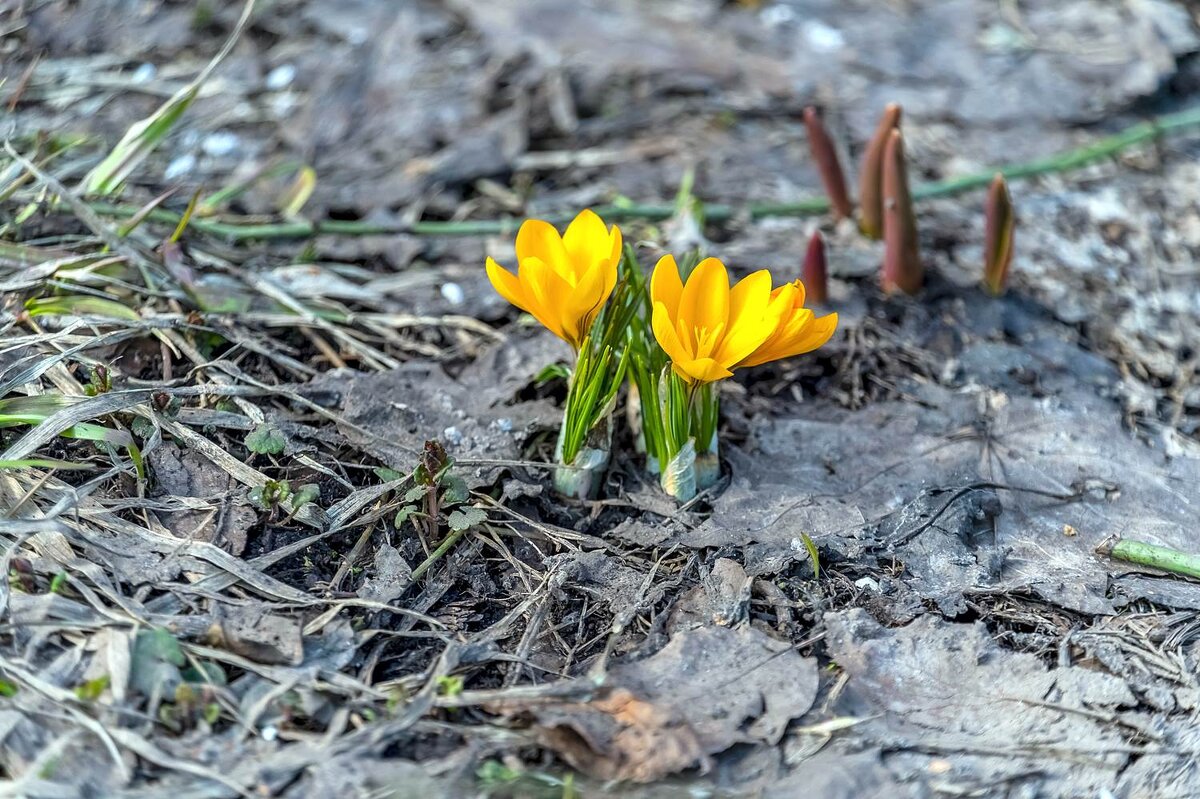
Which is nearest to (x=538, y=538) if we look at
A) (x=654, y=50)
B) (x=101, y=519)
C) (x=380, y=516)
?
(x=380, y=516)

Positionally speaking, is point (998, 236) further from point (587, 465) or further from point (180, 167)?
point (180, 167)

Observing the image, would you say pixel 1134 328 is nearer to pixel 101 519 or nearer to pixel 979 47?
pixel 979 47

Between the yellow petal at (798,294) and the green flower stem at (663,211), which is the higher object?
the yellow petal at (798,294)

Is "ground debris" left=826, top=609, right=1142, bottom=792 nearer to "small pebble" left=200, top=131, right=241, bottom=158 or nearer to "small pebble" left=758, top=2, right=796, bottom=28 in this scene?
"small pebble" left=200, top=131, right=241, bottom=158

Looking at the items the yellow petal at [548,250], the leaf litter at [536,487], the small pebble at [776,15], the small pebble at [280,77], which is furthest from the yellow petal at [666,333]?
the small pebble at [776,15]

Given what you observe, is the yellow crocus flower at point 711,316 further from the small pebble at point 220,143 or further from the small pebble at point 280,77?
the small pebble at point 280,77

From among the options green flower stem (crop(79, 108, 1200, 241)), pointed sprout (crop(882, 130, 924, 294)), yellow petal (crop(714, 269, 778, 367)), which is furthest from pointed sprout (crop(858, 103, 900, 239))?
yellow petal (crop(714, 269, 778, 367))

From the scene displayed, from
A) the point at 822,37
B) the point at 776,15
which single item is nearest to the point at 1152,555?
the point at 822,37
